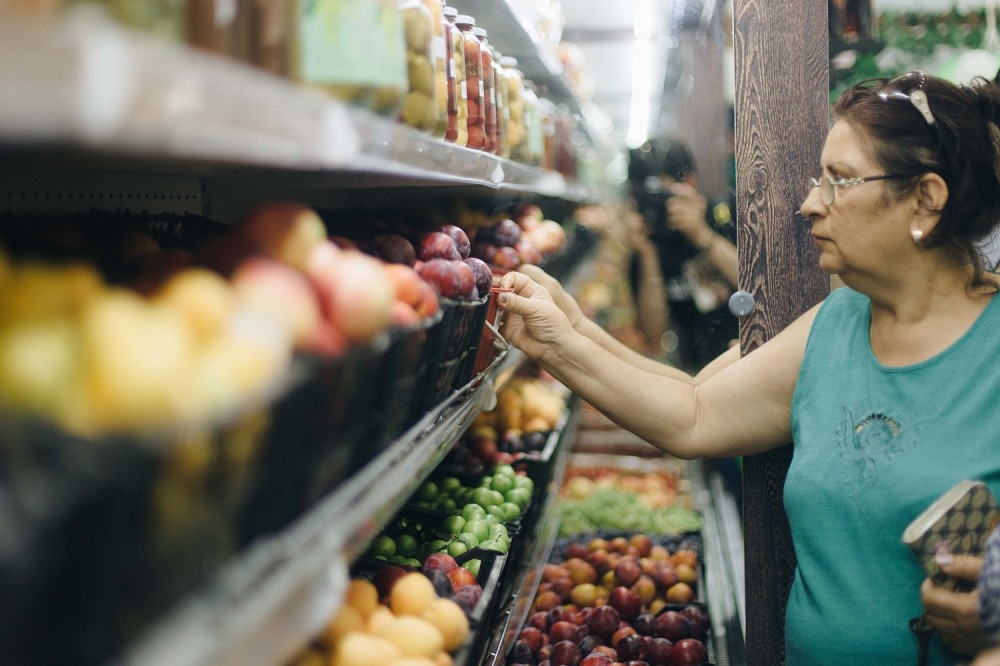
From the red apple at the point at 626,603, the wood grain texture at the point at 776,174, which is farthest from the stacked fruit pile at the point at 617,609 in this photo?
the wood grain texture at the point at 776,174

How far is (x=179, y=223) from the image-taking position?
51.6 inches

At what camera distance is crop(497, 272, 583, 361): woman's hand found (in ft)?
6.32

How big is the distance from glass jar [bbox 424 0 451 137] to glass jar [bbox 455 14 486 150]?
0.32 metres

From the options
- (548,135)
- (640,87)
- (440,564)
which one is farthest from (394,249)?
(640,87)

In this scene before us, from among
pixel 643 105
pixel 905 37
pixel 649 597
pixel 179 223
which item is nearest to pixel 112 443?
pixel 179 223

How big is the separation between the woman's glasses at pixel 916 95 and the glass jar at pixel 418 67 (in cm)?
96

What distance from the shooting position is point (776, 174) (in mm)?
2199

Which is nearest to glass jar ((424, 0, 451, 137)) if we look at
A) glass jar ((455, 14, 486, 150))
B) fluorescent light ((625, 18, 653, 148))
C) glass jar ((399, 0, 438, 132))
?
glass jar ((399, 0, 438, 132))

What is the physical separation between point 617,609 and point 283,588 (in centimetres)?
201

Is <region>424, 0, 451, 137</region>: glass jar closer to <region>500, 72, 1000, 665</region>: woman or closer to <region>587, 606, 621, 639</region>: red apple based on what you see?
<region>500, 72, 1000, 665</region>: woman

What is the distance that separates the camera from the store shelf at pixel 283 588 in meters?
0.63

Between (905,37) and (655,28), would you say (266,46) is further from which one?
(655,28)

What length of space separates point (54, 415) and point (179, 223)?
2.52 feet

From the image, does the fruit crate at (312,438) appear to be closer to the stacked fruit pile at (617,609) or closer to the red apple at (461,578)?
the red apple at (461,578)
